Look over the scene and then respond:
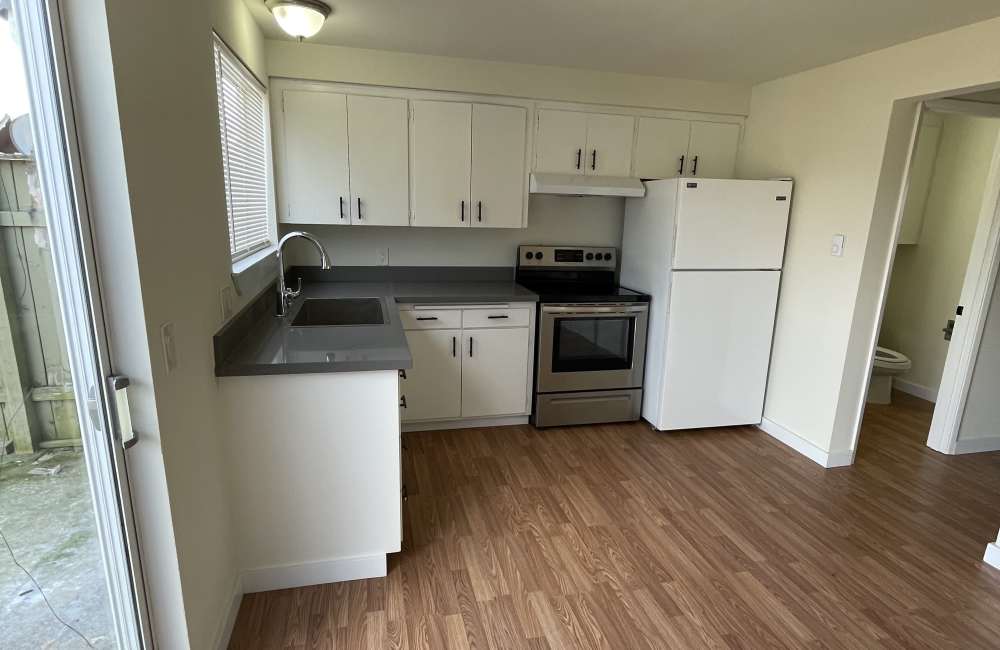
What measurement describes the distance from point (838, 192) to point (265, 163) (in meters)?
3.28

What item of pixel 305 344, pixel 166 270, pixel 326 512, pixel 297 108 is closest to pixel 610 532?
pixel 326 512

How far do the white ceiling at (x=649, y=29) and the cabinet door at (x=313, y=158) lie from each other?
35 centimetres

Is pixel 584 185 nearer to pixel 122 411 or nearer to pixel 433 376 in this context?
pixel 433 376

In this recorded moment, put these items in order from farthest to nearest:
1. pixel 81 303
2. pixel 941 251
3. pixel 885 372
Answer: pixel 941 251
pixel 885 372
pixel 81 303

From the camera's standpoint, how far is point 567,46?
114 inches

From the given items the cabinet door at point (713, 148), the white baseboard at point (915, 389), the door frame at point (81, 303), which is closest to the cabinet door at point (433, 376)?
the door frame at point (81, 303)

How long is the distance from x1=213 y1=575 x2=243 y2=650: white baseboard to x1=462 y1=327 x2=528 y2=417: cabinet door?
170 cm

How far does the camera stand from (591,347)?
3.48m

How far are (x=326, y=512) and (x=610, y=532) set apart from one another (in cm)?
126

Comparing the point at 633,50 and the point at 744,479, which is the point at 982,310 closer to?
the point at 744,479

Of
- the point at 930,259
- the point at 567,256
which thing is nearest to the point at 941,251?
the point at 930,259

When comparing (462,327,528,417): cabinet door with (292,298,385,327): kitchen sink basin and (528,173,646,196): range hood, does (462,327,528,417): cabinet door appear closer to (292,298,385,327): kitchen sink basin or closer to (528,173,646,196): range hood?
(292,298,385,327): kitchen sink basin

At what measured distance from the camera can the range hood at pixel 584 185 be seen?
3.36m

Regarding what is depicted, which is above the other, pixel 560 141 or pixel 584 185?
pixel 560 141
